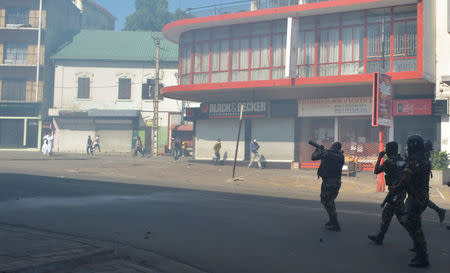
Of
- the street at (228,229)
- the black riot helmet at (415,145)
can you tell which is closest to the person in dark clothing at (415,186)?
the black riot helmet at (415,145)

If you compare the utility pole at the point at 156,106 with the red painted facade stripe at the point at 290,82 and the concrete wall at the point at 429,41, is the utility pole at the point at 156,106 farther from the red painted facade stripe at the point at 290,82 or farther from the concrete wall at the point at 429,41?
the concrete wall at the point at 429,41

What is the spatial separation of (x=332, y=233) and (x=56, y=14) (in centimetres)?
4299

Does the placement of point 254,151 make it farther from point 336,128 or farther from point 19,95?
point 19,95

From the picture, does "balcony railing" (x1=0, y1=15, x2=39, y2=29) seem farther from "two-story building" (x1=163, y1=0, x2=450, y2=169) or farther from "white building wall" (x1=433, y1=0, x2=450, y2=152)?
"white building wall" (x1=433, y1=0, x2=450, y2=152)

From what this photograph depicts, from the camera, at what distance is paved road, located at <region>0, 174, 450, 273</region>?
5.65 meters

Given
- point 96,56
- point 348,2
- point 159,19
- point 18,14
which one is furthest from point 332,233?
point 159,19

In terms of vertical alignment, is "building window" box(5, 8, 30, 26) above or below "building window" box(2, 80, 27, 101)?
above

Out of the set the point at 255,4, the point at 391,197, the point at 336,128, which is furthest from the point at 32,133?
the point at 391,197

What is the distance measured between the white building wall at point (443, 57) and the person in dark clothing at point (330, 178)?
571 inches

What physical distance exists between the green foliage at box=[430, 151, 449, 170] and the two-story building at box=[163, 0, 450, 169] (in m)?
1.52

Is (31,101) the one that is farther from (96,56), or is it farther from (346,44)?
(346,44)

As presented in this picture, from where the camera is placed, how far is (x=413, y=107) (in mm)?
21156

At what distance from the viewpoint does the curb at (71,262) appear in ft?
14.3

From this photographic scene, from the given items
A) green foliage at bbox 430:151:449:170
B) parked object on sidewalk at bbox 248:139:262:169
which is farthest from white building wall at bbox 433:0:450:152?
parked object on sidewalk at bbox 248:139:262:169
